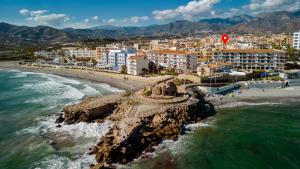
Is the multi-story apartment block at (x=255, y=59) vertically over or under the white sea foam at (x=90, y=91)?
over

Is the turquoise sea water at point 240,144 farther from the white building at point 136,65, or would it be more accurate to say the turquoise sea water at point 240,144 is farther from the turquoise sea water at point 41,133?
the white building at point 136,65

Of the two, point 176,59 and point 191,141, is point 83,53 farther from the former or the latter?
point 191,141

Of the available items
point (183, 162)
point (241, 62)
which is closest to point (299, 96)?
point (241, 62)

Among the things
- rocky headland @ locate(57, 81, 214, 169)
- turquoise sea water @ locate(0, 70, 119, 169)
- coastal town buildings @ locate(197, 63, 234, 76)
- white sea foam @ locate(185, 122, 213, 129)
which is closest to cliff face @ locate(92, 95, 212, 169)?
rocky headland @ locate(57, 81, 214, 169)

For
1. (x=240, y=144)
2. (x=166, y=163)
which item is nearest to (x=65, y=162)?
(x=166, y=163)

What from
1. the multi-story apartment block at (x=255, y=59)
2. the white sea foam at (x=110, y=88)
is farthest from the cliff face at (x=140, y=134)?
the multi-story apartment block at (x=255, y=59)

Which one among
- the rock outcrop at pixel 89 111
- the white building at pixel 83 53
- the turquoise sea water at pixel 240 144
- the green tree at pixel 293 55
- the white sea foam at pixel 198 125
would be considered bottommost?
the turquoise sea water at pixel 240 144

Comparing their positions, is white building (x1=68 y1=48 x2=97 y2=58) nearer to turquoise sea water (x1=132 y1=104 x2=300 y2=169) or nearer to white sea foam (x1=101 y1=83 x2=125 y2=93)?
white sea foam (x1=101 y1=83 x2=125 y2=93)

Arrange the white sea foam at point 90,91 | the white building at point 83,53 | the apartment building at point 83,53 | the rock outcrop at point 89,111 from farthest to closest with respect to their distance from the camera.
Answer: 1. the apartment building at point 83,53
2. the white building at point 83,53
3. the white sea foam at point 90,91
4. the rock outcrop at point 89,111
